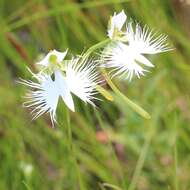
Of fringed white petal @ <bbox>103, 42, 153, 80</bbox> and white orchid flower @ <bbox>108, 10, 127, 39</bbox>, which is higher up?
white orchid flower @ <bbox>108, 10, 127, 39</bbox>

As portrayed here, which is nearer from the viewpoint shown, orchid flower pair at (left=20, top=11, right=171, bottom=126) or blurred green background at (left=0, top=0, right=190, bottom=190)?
orchid flower pair at (left=20, top=11, right=171, bottom=126)

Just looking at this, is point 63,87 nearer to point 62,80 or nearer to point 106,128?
point 62,80

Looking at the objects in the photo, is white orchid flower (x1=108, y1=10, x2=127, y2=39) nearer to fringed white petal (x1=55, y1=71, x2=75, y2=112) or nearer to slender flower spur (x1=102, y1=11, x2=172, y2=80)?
slender flower spur (x1=102, y1=11, x2=172, y2=80)

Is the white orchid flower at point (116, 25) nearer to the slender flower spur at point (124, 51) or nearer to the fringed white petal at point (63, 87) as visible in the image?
the slender flower spur at point (124, 51)

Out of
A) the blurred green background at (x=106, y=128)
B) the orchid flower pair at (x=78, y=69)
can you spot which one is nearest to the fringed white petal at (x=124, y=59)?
the orchid flower pair at (x=78, y=69)

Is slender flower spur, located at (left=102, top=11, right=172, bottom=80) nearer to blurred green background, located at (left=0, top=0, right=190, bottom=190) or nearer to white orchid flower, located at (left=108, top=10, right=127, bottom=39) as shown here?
white orchid flower, located at (left=108, top=10, right=127, bottom=39)

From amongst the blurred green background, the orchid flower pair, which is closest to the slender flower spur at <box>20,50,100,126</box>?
the orchid flower pair
